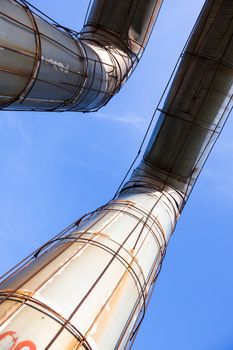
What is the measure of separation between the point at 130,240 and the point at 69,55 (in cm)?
563

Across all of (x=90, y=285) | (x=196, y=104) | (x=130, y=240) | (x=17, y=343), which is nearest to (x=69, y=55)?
(x=196, y=104)

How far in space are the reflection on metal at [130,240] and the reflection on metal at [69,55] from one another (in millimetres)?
2731

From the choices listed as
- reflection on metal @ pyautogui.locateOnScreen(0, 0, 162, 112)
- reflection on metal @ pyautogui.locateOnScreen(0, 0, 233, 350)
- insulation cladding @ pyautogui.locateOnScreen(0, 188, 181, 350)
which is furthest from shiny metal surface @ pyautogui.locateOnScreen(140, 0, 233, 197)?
insulation cladding @ pyautogui.locateOnScreen(0, 188, 181, 350)

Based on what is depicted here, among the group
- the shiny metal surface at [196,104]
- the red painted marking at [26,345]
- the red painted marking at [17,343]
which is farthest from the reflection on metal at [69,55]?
the red painted marking at [26,345]

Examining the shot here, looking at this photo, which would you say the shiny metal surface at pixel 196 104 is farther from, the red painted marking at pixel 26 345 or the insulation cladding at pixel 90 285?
the red painted marking at pixel 26 345

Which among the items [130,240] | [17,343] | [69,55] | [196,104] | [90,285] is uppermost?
[196,104]

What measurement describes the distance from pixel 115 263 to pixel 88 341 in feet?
6.45

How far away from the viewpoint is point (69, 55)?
10070 mm

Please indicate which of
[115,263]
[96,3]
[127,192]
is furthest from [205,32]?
[115,263]

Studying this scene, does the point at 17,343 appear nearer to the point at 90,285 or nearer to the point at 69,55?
the point at 90,285

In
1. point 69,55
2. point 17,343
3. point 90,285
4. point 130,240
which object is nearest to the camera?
point 17,343

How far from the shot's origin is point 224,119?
12.8 metres

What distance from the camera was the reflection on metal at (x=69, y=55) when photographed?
7.72m

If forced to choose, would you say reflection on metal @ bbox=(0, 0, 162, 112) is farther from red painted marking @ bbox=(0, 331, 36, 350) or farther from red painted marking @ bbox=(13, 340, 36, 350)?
red painted marking @ bbox=(13, 340, 36, 350)
